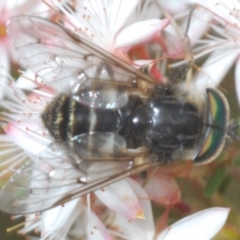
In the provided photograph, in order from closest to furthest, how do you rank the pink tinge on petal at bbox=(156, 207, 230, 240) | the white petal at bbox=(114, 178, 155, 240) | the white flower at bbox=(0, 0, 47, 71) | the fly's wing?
the fly's wing
the pink tinge on petal at bbox=(156, 207, 230, 240)
the white petal at bbox=(114, 178, 155, 240)
the white flower at bbox=(0, 0, 47, 71)

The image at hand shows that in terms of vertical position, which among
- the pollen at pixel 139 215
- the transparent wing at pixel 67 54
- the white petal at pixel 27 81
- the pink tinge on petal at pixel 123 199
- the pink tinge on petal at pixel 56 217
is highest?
the transparent wing at pixel 67 54

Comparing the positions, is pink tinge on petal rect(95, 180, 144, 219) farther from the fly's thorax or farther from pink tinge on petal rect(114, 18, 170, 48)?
pink tinge on petal rect(114, 18, 170, 48)

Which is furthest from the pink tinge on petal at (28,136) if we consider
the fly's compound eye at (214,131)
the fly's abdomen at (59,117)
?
the fly's compound eye at (214,131)

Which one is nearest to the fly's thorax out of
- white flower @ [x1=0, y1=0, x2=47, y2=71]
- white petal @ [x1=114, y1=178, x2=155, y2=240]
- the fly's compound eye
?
the fly's compound eye

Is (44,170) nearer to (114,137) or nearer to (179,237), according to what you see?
(114,137)

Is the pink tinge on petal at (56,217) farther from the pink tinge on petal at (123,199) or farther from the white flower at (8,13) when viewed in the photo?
the white flower at (8,13)

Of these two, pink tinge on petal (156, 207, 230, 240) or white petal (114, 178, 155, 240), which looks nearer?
pink tinge on petal (156, 207, 230, 240)
